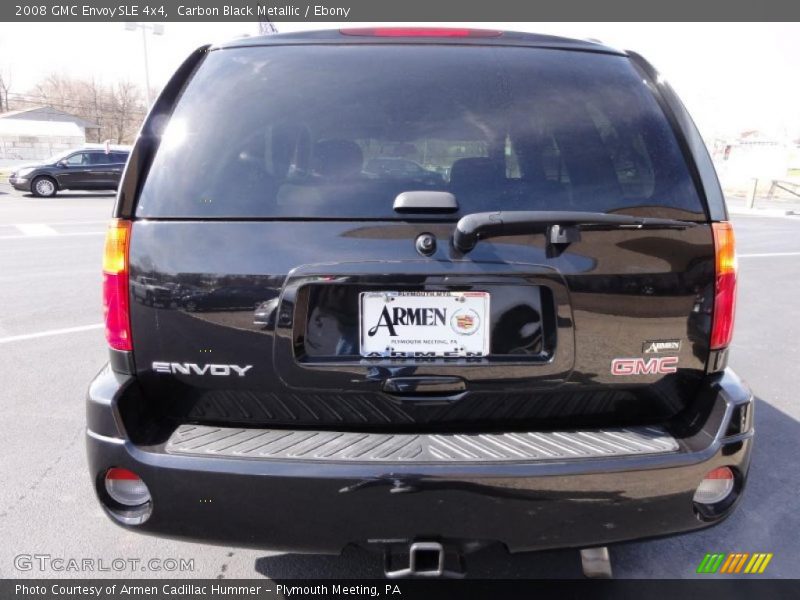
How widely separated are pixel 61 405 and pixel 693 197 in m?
3.71

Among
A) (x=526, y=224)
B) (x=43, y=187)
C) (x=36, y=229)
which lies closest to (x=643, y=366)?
(x=526, y=224)

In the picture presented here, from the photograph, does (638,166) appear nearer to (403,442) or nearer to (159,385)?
(403,442)

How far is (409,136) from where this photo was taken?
198 centimetres

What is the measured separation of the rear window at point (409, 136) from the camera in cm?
185

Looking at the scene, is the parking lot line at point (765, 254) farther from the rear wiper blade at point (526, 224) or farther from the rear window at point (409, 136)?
the rear wiper blade at point (526, 224)

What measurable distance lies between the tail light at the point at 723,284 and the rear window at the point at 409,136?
5.2 inches

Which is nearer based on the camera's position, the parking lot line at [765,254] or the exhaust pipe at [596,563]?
the exhaust pipe at [596,563]

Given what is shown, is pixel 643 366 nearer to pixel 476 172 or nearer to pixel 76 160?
pixel 476 172

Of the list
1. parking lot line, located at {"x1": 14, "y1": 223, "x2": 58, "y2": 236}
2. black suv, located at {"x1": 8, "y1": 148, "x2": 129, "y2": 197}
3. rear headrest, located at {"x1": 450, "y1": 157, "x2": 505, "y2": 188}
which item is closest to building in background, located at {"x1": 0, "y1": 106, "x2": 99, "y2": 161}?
black suv, located at {"x1": 8, "y1": 148, "x2": 129, "y2": 197}

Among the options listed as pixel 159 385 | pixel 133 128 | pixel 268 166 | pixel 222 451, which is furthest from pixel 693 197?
pixel 133 128

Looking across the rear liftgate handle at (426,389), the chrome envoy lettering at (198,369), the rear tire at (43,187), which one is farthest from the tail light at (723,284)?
the rear tire at (43,187)

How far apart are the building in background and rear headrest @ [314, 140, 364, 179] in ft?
194

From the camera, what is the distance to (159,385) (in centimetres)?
191
